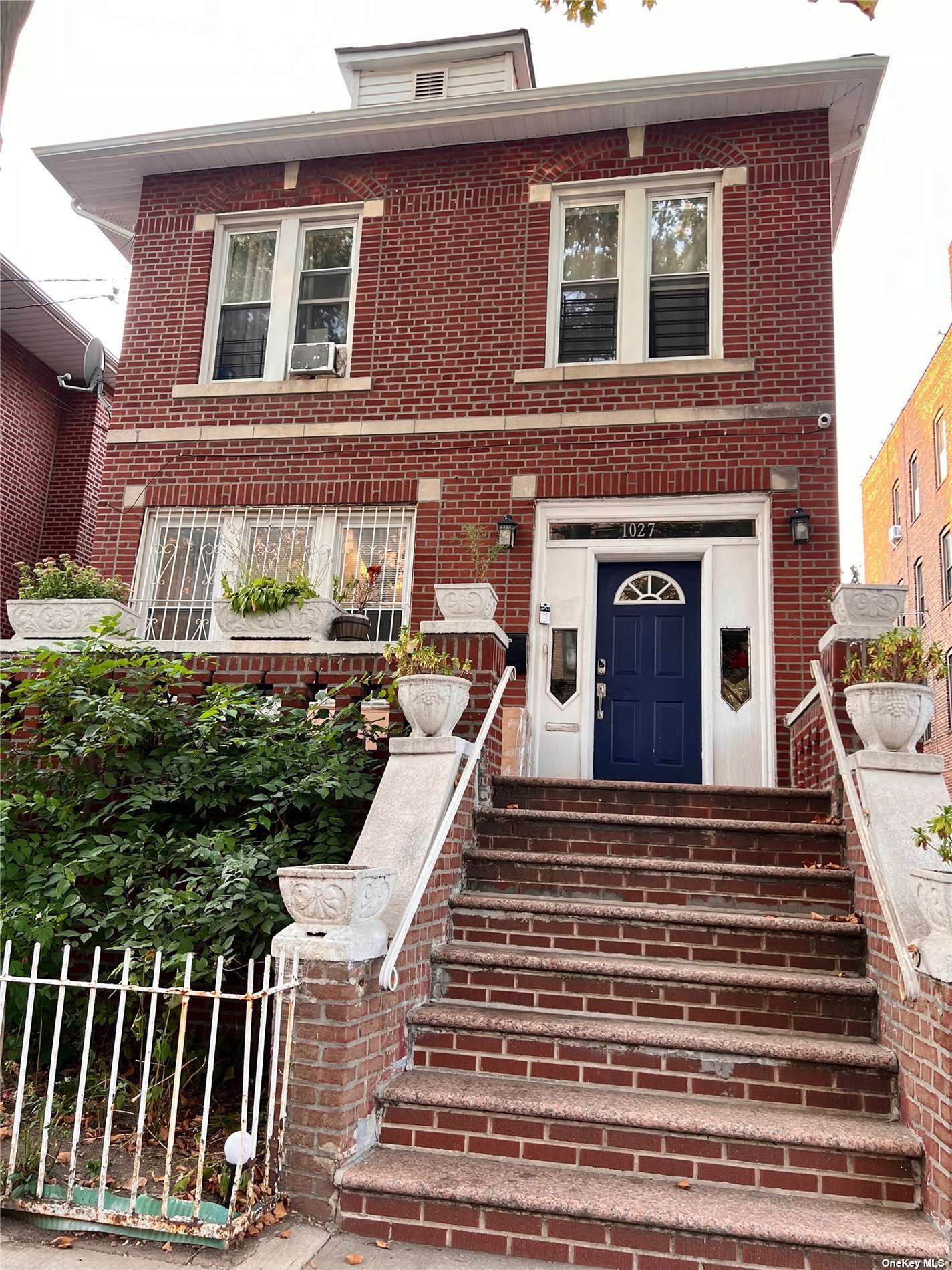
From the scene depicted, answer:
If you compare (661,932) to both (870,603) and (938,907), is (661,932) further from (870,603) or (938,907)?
(870,603)

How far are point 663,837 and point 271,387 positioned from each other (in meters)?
5.98

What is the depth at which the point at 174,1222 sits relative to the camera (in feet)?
10.8

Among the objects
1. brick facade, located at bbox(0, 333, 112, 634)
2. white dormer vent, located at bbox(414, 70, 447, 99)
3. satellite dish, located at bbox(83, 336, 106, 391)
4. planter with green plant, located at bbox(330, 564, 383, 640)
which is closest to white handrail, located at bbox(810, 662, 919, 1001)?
planter with green plant, located at bbox(330, 564, 383, 640)

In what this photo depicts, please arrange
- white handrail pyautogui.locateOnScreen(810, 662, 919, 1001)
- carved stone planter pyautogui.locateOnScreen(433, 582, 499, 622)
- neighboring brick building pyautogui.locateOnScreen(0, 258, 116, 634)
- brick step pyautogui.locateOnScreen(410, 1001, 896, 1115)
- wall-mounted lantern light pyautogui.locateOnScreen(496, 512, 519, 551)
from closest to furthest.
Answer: white handrail pyautogui.locateOnScreen(810, 662, 919, 1001), brick step pyautogui.locateOnScreen(410, 1001, 896, 1115), carved stone planter pyautogui.locateOnScreen(433, 582, 499, 622), wall-mounted lantern light pyautogui.locateOnScreen(496, 512, 519, 551), neighboring brick building pyautogui.locateOnScreen(0, 258, 116, 634)

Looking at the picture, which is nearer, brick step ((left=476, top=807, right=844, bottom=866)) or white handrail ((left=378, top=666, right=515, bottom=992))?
white handrail ((left=378, top=666, right=515, bottom=992))

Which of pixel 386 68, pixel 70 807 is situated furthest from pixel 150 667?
pixel 386 68

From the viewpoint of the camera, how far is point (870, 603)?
5332 millimetres

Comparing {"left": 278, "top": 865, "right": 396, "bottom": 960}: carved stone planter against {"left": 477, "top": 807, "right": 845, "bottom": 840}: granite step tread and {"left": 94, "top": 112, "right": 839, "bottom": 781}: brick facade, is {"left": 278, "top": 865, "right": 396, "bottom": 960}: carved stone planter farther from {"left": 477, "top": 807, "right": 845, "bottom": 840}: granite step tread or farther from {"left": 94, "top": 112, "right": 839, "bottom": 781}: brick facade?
{"left": 94, "top": 112, "right": 839, "bottom": 781}: brick facade

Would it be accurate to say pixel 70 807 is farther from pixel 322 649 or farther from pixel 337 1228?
pixel 337 1228

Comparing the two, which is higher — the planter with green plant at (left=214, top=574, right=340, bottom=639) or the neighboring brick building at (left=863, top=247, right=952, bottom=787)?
the neighboring brick building at (left=863, top=247, right=952, bottom=787)

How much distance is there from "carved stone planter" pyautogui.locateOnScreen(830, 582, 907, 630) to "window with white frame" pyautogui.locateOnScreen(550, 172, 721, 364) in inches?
154

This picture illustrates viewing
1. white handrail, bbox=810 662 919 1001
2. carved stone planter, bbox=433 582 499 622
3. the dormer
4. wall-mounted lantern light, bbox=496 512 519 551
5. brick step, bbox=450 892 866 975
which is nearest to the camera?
white handrail, bbox=810 662 919 1001

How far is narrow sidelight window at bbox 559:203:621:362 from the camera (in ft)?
29.0

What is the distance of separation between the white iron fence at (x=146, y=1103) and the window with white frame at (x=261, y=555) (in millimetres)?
4164
